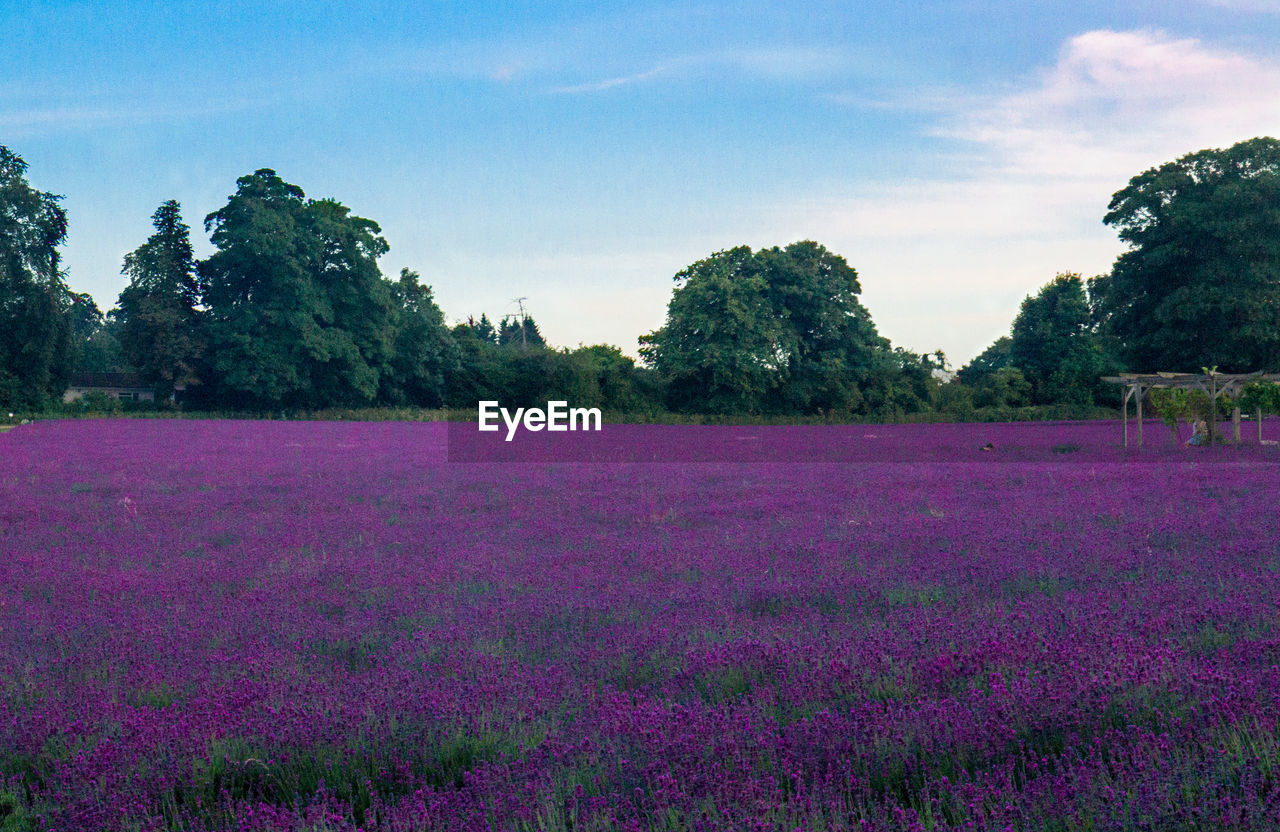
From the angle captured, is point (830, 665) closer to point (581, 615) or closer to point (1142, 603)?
point (581, 615)

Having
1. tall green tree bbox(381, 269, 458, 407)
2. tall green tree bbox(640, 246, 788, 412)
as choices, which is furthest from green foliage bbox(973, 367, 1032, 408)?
tall green tree bbox(381, 269, 458, 407)

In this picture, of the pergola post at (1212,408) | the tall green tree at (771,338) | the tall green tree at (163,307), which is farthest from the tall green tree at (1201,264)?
the tall green tree at (163,307)

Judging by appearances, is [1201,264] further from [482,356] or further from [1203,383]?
[482,356]

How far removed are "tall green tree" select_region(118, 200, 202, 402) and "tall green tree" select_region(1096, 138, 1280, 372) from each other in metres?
48.8

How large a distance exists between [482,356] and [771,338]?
23368mm

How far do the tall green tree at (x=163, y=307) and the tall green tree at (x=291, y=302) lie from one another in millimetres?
1219

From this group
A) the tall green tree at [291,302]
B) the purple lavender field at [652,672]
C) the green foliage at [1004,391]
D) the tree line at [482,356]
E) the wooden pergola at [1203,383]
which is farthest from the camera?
the tall green tree at [291,302]

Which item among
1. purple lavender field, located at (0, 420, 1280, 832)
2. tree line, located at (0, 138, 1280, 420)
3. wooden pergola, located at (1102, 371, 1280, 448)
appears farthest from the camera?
tree line, located at (0, 138, 1280, 420)

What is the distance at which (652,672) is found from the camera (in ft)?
14.9

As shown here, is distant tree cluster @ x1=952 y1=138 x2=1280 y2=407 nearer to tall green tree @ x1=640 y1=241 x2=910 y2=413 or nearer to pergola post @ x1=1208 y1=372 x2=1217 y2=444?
tall green tree @ x1=640 y1=241 x2=910 y2=413

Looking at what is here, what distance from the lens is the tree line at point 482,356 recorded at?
4456 centimetres

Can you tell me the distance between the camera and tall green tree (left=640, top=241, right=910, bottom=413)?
51.7 m

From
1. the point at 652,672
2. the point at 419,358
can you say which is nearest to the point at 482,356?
the point at 419,358

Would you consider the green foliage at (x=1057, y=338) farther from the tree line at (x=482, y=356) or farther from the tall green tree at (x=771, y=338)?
the tall green tree at (x=771, y=338)
